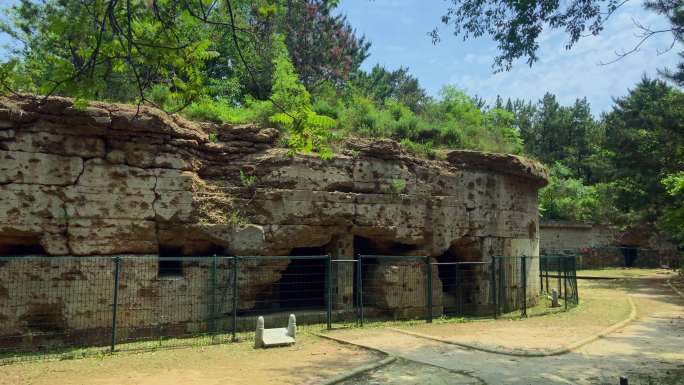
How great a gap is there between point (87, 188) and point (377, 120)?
7.26m

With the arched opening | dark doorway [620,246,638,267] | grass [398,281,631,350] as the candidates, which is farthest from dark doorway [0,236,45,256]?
dark doorway [620,246,638,267]

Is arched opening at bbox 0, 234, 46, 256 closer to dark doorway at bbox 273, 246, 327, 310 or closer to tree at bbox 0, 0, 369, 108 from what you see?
tree at bbox 0, 0, 369, 108

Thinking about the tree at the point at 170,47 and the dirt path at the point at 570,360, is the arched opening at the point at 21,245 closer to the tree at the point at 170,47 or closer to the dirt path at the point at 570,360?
the tree at the point at 170,47

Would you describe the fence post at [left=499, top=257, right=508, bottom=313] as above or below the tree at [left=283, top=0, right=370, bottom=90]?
below

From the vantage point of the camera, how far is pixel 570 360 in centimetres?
775

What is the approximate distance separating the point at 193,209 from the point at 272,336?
10.4 feet

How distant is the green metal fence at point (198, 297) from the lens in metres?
8.91

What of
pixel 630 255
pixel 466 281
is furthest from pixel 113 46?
pixel 630 255

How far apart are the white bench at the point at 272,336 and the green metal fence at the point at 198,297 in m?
0.92

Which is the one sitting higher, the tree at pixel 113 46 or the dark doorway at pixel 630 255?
the tree at pixel 113 46

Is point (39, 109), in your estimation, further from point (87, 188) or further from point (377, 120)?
point (377, 120)

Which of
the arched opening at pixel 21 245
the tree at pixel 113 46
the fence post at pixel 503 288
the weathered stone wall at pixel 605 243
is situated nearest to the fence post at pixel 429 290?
the fence post at pixel 503 288

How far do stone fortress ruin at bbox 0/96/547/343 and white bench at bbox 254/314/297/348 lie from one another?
6.05 feet

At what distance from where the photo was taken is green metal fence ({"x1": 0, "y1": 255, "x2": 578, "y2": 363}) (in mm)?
8906
